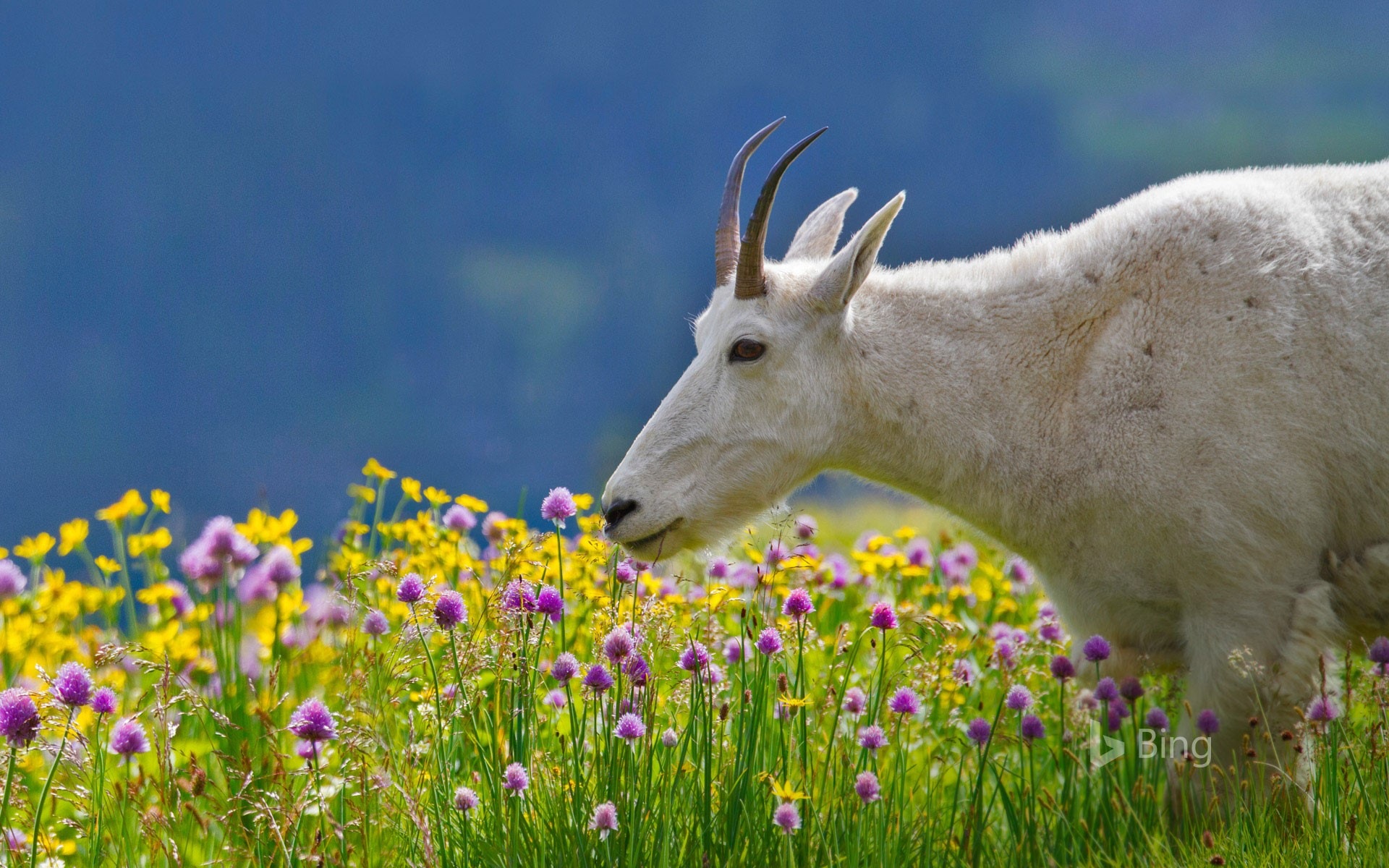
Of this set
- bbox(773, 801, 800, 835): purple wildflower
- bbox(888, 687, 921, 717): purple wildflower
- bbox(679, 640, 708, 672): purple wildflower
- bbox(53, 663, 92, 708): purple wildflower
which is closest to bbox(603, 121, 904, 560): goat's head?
bbox(679, 640, 708, 672): purple wildflower

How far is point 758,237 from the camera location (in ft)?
14.3

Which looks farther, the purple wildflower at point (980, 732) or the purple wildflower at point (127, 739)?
the purple wildflower at point (980, 732)

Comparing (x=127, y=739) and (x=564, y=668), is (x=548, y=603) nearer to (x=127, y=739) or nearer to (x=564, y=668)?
(x=564, y=668)

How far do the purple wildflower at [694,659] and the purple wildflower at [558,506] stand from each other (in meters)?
0.60

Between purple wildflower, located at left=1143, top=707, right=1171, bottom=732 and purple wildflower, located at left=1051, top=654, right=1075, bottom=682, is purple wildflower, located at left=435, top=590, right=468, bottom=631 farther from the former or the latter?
purple wildflower, located at left=1143, top=707, right=1171, bottom=732

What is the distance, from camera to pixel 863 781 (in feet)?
10.2

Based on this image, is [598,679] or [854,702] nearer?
[598,679]

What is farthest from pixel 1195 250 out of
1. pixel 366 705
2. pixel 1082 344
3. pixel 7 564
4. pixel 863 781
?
pixel 7 564

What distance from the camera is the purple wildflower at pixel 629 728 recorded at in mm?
2982

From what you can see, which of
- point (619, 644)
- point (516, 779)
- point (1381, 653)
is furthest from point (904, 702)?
point (1381, 653)

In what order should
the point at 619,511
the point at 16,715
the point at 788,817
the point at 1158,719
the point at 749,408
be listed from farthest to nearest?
the point at 749,408 → the point at 619,511 → the point at 1158,719 → the point at 788,817 → the point at 16,715

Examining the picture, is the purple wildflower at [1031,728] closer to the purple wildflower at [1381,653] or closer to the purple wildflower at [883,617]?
the purple wildflower at [883,617]

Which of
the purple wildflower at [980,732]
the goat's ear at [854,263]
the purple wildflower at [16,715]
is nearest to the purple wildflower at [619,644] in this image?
the purple wildflower at [980,732]

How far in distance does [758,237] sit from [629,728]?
2116 mm
